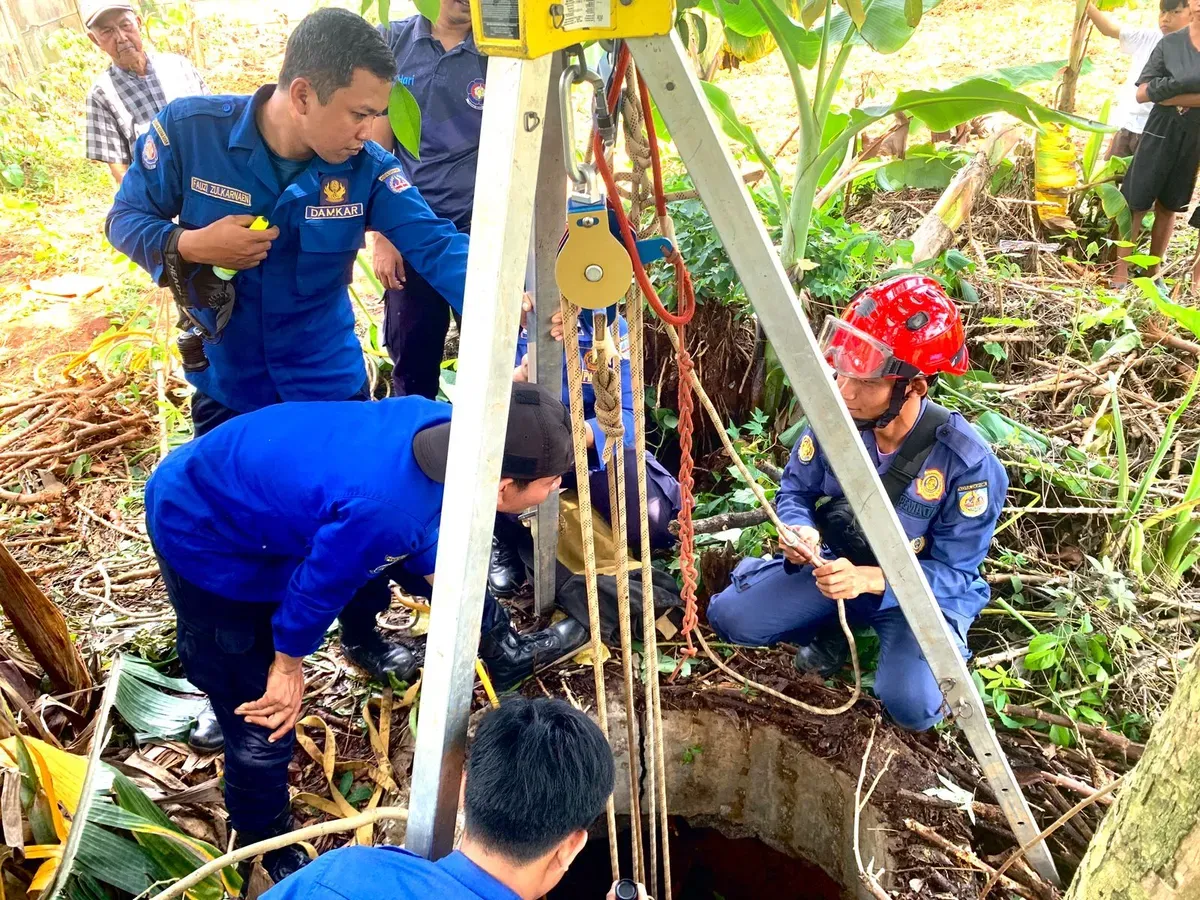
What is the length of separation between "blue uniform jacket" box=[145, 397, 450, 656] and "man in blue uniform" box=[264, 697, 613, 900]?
0.53m

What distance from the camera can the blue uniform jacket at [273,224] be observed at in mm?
2172

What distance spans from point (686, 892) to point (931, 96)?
10.2 feet

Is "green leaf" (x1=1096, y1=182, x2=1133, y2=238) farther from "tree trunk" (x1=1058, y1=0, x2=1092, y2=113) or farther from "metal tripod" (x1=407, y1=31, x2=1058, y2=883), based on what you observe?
"metal tripod" (x1=407, y1=31, x2=1058, y2=883)

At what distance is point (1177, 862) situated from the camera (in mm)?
961

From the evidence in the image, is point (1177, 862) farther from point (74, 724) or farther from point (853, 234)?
point (853, 234)

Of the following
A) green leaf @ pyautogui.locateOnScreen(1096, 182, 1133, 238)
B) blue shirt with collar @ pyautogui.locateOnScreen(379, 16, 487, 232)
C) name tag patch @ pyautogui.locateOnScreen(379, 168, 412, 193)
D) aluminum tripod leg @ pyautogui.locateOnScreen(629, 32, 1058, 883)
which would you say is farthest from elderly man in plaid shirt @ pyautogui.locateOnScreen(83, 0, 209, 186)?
green leaf @ pyautogui.locateOnScreen(1096, 182, 1133, 238)

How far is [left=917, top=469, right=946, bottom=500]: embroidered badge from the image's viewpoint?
2232mm

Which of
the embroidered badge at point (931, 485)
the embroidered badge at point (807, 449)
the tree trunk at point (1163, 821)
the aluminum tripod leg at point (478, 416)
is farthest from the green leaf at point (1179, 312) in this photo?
the aluminum tripod leg at point (478, 416)

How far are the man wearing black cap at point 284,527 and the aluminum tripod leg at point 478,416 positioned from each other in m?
0.51

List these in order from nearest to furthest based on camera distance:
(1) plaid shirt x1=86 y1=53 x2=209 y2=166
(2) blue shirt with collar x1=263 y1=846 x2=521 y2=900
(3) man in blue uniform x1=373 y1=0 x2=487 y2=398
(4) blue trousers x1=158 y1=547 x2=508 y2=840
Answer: (2) blue shirt with collar x1=263 y1=846 x2=521 y2=900 → (4) blue trousers x1=158 y1=547 x2=508 y2=840 → (3) man in blue uniform x1=373 y1=0 x2=487 y2=398 → (1) plaid shirt x1=86 y1=53 x2=209 y2=166

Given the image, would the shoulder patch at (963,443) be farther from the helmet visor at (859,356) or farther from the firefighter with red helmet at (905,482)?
the helmet visor at (859,356)

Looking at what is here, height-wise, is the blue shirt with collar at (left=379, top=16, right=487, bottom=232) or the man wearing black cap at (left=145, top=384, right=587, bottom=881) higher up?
the blue shirt with collar at (left=379, top=16, right=487, bottom=232)

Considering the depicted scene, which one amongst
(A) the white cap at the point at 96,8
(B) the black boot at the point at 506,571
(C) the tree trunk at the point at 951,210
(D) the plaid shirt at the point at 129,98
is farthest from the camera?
(C) the tree trunk at the point at 951,210

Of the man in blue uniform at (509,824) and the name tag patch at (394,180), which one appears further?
the name tag patch at (394,180)
